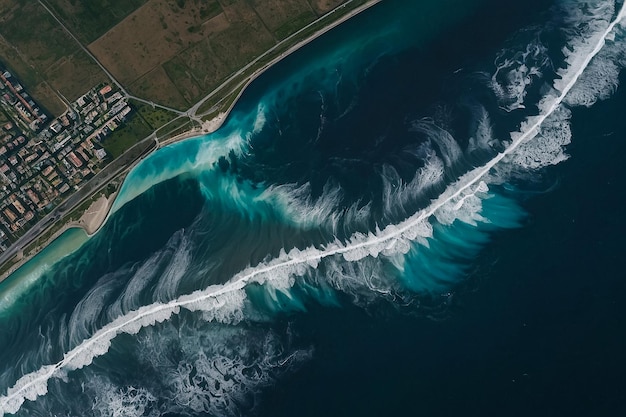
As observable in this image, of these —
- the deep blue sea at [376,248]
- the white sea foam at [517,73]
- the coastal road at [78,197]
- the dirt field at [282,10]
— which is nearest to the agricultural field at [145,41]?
the dirt field at [282,10]

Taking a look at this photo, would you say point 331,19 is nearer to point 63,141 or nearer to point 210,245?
point 210,245

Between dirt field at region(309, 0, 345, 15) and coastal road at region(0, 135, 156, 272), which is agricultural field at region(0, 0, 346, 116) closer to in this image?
dirt field at region(309, 0, 345, 15)

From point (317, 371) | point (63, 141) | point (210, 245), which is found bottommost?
point (317, 371)

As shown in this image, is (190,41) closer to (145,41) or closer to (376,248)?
(145,41)

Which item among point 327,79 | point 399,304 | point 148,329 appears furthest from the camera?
point 327,79

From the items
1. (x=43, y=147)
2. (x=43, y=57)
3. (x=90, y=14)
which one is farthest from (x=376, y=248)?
(x=43, y=57)

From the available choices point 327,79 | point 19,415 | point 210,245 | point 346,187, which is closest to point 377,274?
point 346,187

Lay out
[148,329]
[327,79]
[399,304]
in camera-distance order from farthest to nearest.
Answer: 1. [327,79]
2. [148,329]
3. [399,304]
